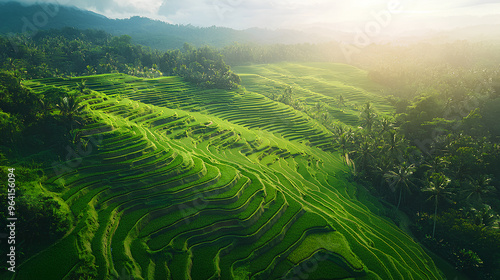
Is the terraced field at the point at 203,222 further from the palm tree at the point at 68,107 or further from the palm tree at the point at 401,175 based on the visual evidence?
the palm tree at the point at 401,175

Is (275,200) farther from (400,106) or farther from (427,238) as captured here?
(400,106)

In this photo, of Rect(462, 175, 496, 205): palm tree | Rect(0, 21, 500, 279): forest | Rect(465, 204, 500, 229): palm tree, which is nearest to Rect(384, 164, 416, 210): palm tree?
Rect(0, 21, 500, 279): forest

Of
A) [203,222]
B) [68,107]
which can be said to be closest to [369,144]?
[203,222]

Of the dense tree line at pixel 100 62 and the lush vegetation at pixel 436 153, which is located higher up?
the dense tree line at pixel 100 62

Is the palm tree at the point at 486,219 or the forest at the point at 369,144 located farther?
the palm tree at the point at 486,219

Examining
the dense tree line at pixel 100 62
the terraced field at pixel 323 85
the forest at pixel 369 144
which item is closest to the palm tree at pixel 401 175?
the forest at pixel 369 144

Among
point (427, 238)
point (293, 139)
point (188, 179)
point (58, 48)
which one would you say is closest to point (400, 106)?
point (293, 139)

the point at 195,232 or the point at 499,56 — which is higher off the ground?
the point at 499,56

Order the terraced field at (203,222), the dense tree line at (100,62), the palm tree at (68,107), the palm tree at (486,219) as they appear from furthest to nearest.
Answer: the dense tree line at (100,62)
the palm tree at (486,219)
the palm tree at (68,107)
the terraced field at (203,222)
